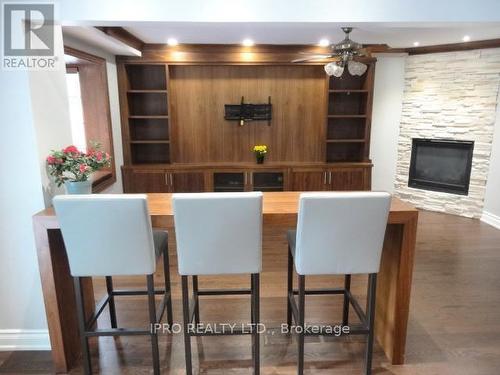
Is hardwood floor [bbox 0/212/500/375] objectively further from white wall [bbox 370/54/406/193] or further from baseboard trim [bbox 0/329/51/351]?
white wall [bbox 370/54/406/193]

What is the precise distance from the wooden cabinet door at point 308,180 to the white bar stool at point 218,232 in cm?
313

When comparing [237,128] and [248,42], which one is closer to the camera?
[248,42]

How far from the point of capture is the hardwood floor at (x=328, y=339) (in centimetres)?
211

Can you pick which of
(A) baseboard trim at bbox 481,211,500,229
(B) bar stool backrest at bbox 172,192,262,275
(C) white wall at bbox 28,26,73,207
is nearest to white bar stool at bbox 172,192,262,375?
(B) bar stool backrest at bbox 172,192,262,275

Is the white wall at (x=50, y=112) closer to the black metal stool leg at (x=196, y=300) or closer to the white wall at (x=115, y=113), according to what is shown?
the black metal stool leg at (x=196, y=300)

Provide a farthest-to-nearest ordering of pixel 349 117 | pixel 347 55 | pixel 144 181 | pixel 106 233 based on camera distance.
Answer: pixel 349 117, pixel 144 181, pixel 347 55, pixel 106 233

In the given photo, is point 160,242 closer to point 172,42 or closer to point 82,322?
point 82,322

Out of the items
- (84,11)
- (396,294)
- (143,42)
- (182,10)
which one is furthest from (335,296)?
(143,42)

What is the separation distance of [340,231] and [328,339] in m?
1.06

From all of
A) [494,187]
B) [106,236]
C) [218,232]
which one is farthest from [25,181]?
[494,187]

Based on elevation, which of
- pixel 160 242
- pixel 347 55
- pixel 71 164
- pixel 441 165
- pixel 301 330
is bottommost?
pixel 301 330

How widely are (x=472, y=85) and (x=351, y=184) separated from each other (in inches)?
80.8

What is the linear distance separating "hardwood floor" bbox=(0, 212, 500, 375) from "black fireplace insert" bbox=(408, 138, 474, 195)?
1626 mm

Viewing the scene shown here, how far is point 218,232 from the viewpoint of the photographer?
67.7 inches
